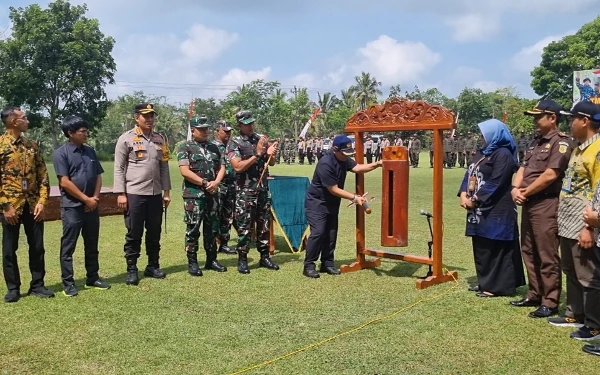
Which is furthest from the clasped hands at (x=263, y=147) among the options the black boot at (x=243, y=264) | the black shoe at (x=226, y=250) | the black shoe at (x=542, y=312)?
the black shoe at (x=542, y=312)

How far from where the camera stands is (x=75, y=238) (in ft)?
17.9

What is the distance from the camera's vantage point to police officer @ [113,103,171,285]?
19.1ft

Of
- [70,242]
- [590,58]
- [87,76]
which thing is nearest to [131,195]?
[70,242]

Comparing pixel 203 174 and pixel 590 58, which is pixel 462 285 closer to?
pixel 203 174

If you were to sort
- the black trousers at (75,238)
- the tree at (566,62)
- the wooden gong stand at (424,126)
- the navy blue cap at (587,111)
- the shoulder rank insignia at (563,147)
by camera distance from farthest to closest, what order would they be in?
the tree at (566,62), the wooden gong stand at (424,126), the black trousers at (75,238), the shoulder rank insignia at (563,147), the navy blue cap at (587,111)

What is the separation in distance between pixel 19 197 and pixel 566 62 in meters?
43.7

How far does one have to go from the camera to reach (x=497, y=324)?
4.43 meters

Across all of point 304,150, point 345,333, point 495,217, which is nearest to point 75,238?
point 345,333

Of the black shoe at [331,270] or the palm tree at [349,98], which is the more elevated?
the palm tree at [349,98]

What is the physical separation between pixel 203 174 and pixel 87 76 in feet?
117

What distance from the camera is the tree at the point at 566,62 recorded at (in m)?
40.6

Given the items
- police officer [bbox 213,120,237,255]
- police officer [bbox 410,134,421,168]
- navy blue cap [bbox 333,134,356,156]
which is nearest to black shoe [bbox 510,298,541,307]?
navy blue cap [bbox 333,134,356,156]

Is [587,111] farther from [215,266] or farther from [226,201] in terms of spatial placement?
[226,201]

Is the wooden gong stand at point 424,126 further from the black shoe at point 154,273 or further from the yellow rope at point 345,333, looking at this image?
the black shoe at point 154,273
